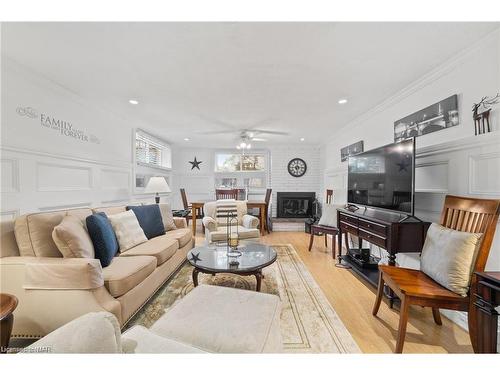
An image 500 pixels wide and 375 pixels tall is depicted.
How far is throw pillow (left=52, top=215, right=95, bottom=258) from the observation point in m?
1.59

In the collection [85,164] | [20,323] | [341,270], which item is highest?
[85,164]

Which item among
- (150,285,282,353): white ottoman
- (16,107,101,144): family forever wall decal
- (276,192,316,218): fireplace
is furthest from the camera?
(276,192,316,218): fireplace

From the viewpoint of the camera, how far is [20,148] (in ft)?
6.51

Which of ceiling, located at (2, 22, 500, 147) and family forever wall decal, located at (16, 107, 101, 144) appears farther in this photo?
family forever wall decal, located at (16, 107, 101, 144)

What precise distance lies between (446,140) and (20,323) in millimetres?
3799

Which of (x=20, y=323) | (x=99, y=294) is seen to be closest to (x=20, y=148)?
(x=20, y=323)

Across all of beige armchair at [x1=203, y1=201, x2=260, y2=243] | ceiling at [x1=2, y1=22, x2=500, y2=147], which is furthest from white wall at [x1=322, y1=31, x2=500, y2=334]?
beige armchair at [x1=203, y1=201, x2=260, y2=243]

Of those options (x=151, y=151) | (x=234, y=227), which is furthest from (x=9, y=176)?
(x=151, y=151)

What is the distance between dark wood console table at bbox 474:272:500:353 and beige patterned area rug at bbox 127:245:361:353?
0.71 meters

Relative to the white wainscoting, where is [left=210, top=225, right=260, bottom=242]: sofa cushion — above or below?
below

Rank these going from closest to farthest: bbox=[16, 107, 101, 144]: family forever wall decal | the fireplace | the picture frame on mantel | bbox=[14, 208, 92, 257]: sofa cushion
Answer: bbox=[14, 208, 92, 257]: sofa cushion
bbox=[16, 107, 101, 144]: family forever wall decal
the picture frame on mantel
the fireplace

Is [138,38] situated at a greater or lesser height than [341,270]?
greater

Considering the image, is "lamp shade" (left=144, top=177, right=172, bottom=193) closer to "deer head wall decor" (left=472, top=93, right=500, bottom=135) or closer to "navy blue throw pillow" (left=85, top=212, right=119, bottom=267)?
"navy blue throw pillow" (left=85, top=212, right=119, bottom=267)
